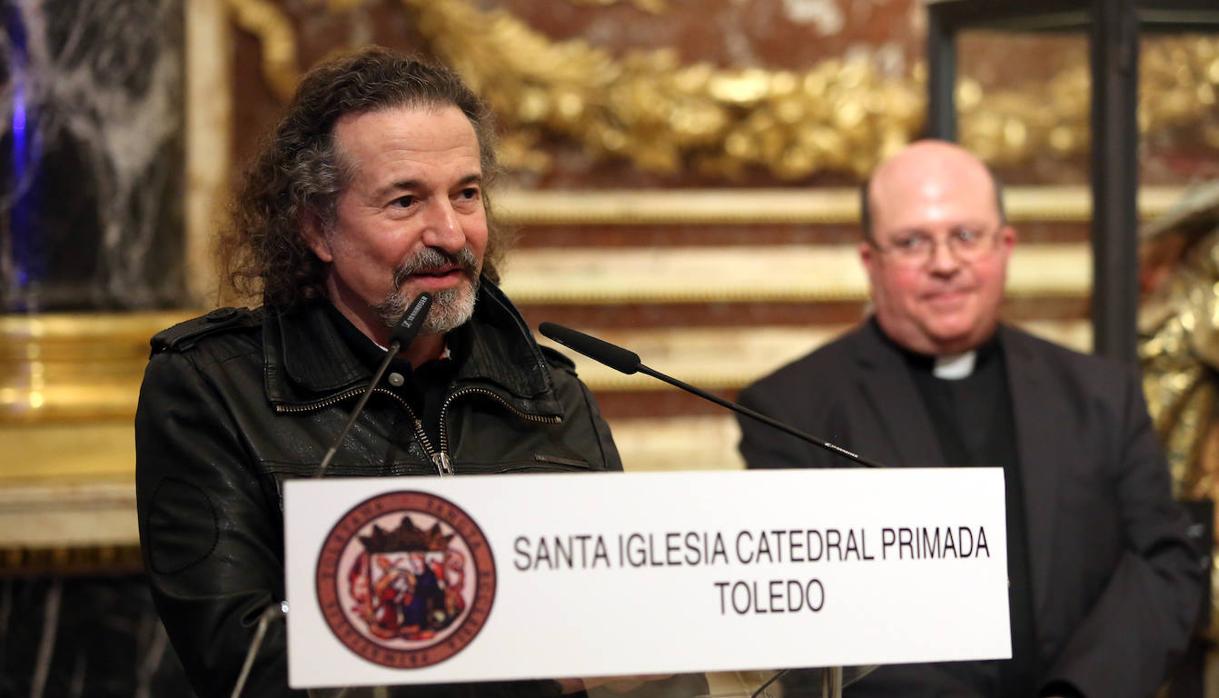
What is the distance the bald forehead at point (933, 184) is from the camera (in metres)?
3.24

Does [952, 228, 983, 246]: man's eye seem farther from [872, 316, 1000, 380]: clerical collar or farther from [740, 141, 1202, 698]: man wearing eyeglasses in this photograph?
[872, 316, 1000, 380]: clerical collar

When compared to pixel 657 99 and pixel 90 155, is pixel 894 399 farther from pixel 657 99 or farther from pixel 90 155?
pixel 90 155

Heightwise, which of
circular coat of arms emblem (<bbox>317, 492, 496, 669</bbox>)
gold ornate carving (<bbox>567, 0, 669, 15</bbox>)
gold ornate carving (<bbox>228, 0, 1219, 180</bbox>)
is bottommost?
circular coat of arms emblem (<bbox>317, 492, 496, 669</bbox>)

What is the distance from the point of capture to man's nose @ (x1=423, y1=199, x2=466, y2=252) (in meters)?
2.18

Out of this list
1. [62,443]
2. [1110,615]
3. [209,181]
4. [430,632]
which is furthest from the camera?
[209,181]

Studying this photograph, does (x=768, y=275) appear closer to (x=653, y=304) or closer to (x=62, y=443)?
(x=653, y=304)

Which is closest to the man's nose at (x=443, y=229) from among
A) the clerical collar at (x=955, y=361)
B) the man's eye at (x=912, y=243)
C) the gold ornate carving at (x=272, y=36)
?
the man's eye at (x=912, y=243)

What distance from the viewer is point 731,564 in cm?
168

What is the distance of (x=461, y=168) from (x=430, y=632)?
0.84 metres

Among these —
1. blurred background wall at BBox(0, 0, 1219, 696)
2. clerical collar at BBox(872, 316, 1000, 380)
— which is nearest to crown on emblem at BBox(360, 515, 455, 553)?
clerical collar at BBox(872, 316, 1000, 380)

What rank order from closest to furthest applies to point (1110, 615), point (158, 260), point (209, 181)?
1. point (1110, 615)
2. point (158, 260)
3. point (209, 181)

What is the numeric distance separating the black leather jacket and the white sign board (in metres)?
0.34

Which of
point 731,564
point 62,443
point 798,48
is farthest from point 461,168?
point 798,48

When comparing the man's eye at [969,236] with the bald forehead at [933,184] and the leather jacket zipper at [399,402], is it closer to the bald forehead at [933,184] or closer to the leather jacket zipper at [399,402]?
the bald forehead at [933,184]
